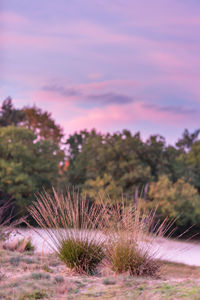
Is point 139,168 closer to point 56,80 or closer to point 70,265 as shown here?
point 56,80

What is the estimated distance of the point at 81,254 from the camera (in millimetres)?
4656

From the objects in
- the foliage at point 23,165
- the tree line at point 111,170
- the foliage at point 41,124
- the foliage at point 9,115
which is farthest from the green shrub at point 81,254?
the foliage at point 9,115

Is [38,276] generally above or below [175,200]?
below

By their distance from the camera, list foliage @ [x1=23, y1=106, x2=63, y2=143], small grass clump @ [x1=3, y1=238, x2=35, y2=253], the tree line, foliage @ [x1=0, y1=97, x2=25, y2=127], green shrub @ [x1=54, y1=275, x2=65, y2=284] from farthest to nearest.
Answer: foliage @ [x1=0, y1=97, x2=25, y2=127], foliage @ [x1=23, y1=106, x2=63, y2=143], the tree line, small grass clump @ [x1=3, y1=238, x2=35, y2=253], green shrub @ [x1=54, y1=275, x2=65, y2=284]

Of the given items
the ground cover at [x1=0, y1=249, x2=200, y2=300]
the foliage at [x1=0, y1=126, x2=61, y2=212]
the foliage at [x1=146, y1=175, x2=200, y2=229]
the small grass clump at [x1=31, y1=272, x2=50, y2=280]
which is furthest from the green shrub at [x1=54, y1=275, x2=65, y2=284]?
the foliage at [x1=0, y1=126, x2=61, y2=212]

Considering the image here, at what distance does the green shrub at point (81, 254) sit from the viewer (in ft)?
15.1

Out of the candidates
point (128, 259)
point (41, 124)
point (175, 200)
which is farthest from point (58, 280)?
point (41, 124)

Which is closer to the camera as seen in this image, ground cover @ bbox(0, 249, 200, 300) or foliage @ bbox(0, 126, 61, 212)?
ground cover @ bbox(0, 249, 200, 300)

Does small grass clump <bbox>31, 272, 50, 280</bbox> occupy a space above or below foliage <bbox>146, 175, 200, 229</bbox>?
below

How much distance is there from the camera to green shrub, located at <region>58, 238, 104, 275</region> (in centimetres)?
461

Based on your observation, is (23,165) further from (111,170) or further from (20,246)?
(20,246)

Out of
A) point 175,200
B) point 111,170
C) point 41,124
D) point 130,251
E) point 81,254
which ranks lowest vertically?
point 81,254

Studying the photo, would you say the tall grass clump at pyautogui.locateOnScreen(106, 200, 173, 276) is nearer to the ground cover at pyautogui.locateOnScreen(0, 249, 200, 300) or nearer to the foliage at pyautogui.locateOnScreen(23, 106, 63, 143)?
the ground cover at pyautogui.locateOnScreen(0, 249, 200, 300)

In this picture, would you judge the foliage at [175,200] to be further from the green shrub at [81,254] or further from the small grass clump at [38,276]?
the small grass clump at [38,276]
